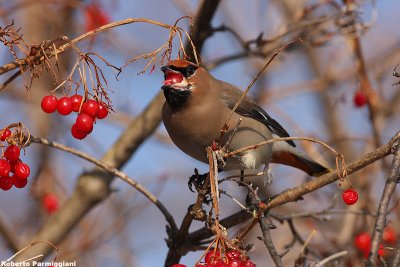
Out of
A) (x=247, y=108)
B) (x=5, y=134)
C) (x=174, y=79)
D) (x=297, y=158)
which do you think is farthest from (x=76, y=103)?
(x=297, y=158)

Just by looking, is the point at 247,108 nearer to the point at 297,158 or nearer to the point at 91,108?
the point at 297,158

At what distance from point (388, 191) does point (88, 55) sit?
117 centimetres

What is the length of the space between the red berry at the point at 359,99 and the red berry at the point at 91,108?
2.76 metres

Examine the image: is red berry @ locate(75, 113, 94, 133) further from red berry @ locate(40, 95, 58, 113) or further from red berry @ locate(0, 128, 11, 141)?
red berry @ locate(0, 128, 11, 141)

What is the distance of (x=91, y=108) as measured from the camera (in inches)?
101

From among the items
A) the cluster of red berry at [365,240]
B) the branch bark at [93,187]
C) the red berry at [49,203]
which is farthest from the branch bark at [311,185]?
the red berry at [49,203]

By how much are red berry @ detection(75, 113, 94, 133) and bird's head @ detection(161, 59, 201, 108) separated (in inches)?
38.9

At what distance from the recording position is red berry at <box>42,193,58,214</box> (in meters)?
5.08

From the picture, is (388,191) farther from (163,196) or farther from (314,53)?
(163,196)

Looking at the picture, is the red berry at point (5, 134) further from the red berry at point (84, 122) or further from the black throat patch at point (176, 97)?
the black throat patch at point (176, 97)

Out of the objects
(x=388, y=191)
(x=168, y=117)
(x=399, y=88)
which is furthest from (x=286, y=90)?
(x=388, y=191)

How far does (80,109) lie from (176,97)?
4.56 ft

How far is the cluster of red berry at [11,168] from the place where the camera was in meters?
2.51

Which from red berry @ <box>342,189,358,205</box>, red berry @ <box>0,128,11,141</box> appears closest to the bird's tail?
red berry @ <box>342,189,358,205</box>
